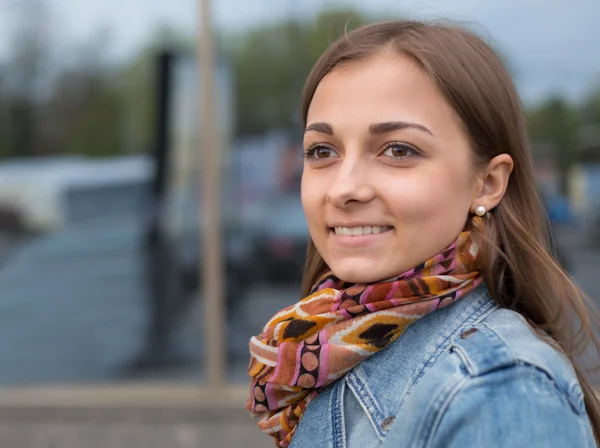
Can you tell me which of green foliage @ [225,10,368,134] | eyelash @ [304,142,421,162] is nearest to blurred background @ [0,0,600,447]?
green foliage @ [225,10,368,134]

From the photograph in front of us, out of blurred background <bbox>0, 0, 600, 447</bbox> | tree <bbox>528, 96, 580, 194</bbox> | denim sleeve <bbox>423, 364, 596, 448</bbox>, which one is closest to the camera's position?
denim sleeve <bbox>423, 364, 596, 448</bbox>

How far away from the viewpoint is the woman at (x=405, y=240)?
1.23 metres

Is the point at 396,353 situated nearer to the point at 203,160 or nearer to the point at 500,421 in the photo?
the point at 500,421

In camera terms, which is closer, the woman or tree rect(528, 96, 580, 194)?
the woman

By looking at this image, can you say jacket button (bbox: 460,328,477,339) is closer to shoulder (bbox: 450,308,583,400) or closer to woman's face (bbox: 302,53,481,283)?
shoulder (bbox: 450,308,583,400)

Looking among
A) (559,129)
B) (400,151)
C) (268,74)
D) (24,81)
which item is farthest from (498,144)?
(24,81)

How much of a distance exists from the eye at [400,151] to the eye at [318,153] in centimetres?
12

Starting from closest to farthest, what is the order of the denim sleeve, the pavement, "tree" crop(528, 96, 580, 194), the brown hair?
the denim sleeve → the brown hair → "tree" crop(528, 96, 580, 194) → the pavement

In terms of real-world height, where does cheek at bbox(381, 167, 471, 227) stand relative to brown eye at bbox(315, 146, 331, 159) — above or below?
below

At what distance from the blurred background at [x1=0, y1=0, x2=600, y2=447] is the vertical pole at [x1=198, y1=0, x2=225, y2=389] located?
0.13ft

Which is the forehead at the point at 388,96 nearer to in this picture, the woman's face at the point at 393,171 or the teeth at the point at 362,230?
the woman's face at the point at 393,171

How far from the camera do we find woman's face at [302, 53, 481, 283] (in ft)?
4.04

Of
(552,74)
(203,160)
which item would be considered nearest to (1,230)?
(203,160)

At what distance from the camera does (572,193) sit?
452 cm
